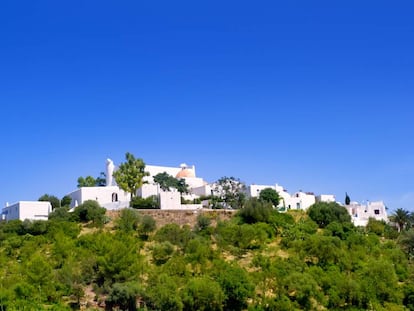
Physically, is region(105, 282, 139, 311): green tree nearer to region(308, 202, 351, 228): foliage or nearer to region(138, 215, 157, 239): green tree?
region(138, 215, 157, 239): green tree

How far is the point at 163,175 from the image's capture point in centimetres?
6266

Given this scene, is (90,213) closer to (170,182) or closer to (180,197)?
(180,197)

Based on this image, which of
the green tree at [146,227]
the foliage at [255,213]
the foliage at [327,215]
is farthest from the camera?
the foliage at [327,215]

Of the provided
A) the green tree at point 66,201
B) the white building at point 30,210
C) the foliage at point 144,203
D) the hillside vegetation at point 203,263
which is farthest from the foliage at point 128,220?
the green tree at point 66,201

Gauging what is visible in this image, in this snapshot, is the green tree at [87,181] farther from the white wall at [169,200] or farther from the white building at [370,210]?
the white building at [370,210]

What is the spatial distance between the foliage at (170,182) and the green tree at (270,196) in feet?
30.6

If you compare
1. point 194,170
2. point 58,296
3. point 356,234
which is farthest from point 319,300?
point 194,170

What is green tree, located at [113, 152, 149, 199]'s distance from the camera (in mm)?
53625

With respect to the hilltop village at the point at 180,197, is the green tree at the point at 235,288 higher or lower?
lower

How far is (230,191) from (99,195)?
14.5 meters

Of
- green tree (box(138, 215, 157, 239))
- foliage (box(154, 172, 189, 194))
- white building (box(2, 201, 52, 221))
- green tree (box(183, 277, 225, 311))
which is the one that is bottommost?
green tree (box(183, 277, 225, 311))

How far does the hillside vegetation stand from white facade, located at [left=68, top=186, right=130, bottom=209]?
19.8ft

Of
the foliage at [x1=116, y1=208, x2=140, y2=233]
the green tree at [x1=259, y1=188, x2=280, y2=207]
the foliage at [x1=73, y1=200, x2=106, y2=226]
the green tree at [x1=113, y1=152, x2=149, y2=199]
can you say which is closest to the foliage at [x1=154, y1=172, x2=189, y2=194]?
the green tree at [x1=113, y1=152, x2=149, y2=199]

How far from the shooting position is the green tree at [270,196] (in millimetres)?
56750
